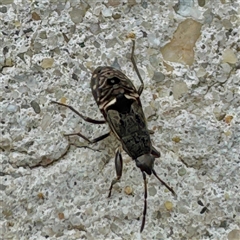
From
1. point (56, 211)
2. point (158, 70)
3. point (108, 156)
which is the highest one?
point (158, 70)

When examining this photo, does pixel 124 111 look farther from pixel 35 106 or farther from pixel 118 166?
pixel 35 106

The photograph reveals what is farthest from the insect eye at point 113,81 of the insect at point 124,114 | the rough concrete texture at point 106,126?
the rough concrete texture at point 106,126

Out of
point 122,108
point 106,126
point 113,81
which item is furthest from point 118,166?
point 113,81

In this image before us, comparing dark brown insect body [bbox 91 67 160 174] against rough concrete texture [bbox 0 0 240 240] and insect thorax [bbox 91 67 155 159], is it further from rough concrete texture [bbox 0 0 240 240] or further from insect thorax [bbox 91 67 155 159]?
A: rough concrete texture [bbox 0 0 240 240]

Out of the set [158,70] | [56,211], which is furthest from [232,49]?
[56,211]

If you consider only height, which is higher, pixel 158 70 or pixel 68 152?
pixel 158 70

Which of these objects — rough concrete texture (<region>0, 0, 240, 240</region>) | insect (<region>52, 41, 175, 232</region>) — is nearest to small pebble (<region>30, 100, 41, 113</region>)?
rough concrete texture (<region>0, 0, 240, 240</region>)

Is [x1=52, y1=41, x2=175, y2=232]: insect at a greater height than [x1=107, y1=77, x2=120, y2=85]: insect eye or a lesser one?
lesser

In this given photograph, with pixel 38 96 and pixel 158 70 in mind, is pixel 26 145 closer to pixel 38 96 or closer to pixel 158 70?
pixel 38 96
